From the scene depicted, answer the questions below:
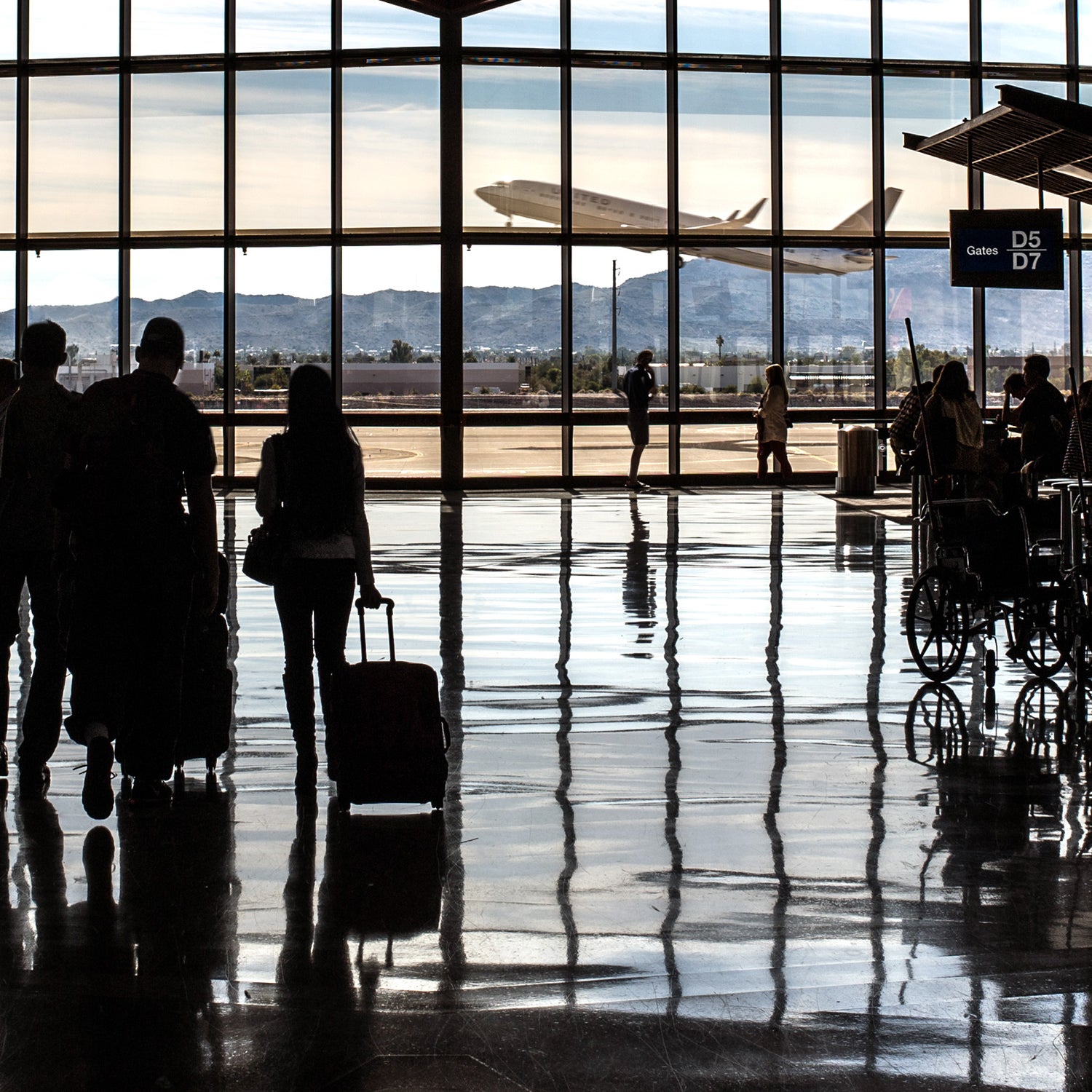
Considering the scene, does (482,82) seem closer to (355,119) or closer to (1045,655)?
(355,119)

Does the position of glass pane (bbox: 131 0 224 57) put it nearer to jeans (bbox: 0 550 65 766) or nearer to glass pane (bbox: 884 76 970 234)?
glass pane (bbox: 884 76 970 234)

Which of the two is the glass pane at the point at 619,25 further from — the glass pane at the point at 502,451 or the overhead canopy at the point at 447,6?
the glass pane at the point at 502,451

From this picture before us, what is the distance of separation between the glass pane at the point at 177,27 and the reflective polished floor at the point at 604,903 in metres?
17.5

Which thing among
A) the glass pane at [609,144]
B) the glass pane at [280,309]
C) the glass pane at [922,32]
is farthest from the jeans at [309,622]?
the glass pane at [922,32]

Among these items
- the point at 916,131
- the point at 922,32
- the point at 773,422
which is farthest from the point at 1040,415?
the point at 922,32

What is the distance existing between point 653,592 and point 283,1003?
8.29 metres

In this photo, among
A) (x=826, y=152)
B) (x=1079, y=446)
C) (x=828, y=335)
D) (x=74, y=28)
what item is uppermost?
(x=74, y=28)

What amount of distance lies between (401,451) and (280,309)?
2619 mm

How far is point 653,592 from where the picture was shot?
39.5 feet

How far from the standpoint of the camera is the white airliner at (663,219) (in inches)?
945

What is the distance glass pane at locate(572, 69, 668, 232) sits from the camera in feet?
79.4

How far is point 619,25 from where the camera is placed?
24219mm

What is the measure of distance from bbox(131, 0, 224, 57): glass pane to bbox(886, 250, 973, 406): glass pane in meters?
10.2

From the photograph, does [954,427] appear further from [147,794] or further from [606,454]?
[606,454]
